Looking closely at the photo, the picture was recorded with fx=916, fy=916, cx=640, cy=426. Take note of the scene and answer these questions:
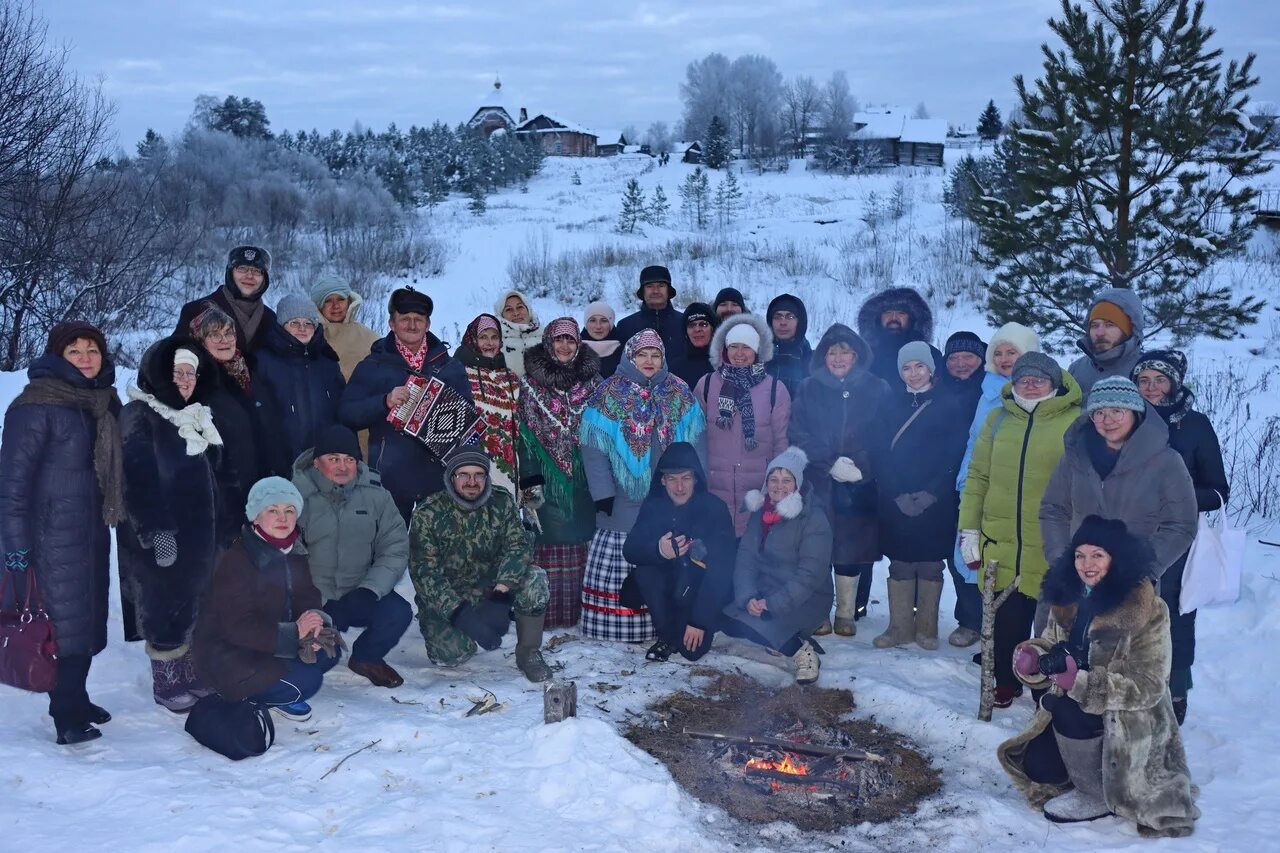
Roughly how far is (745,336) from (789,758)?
8.87 feet

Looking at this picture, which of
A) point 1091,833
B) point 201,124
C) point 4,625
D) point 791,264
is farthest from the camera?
point 201,124

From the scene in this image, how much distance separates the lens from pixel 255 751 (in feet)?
14.2

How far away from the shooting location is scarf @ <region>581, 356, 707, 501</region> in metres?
5.98

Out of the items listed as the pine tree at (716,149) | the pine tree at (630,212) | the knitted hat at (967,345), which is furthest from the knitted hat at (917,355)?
the pine tree at (716,149)

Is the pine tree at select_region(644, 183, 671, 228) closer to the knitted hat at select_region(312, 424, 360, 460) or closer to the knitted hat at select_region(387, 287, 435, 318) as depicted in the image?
the knitted hat at select_region(387, 287, 435, 318)

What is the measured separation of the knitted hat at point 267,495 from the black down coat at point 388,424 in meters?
1.26

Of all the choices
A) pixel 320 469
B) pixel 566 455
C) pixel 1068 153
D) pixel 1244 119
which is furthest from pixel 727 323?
pixel 1244 119

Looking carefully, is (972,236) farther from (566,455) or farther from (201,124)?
(201,124)

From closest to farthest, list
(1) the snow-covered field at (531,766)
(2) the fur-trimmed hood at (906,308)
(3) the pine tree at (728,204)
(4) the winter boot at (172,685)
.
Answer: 1. (1) the snow-covered field at (531,766)
2. (4) the winter boot at (172,685)
3. (2) the fur-trimmed hood at (906,308)
4. (3) the pine tree at (728,204)

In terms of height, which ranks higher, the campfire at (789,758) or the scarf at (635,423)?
the scarf at (635,423)

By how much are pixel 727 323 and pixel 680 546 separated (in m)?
1.54

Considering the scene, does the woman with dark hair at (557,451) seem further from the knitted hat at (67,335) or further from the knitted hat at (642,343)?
the knitted hat at (67,335)

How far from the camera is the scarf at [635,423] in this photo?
19.6 ft

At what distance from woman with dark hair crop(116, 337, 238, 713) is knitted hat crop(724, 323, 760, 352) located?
3174 mm
